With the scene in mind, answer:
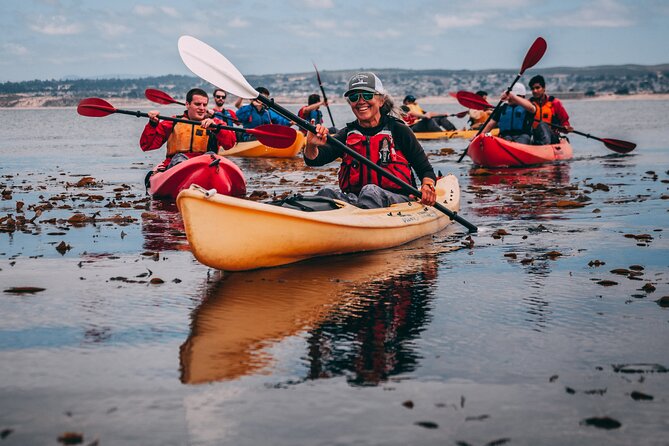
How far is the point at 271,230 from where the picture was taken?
22.8ft

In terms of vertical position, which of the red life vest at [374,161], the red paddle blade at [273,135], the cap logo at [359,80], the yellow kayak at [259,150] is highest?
the cap logo at [359,80]

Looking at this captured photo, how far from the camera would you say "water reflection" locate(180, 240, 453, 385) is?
4566mm

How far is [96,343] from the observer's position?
500 cm

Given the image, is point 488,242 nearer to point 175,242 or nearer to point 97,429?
point 175,242

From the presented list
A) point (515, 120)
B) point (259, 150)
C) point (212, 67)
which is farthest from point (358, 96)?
point (259, 150)

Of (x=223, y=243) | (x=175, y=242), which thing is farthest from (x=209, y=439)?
(x=175, y=242)

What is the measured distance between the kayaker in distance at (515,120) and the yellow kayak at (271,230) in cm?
962

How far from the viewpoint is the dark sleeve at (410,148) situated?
8.38 m

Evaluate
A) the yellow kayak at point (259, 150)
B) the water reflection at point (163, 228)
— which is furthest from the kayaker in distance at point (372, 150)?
the yellow kayak at point (259, 150)

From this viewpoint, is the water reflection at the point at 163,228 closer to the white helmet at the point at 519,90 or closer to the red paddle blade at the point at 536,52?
the red paddle blade at the point at 536,52

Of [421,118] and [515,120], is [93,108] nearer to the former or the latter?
[515,120]

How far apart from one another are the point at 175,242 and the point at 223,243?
226cm

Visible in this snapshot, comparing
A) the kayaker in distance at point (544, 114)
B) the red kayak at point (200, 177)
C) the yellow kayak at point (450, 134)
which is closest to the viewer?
the red kayak at point (200, 177)

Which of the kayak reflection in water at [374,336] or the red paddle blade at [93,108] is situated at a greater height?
the red paddle blade at [93,108]
